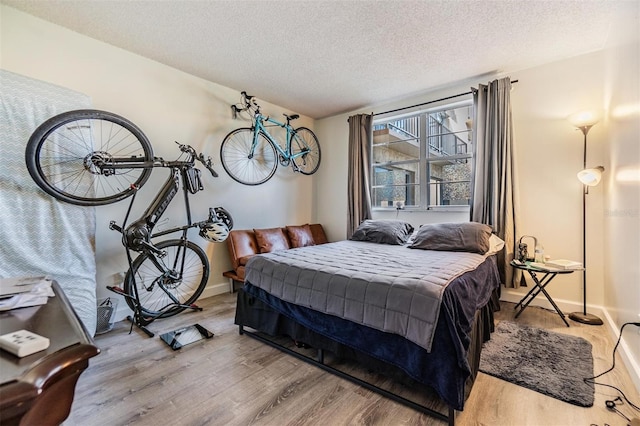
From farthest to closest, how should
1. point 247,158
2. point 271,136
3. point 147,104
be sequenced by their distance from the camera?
point 271,136 < point 247,158 < point 147,104

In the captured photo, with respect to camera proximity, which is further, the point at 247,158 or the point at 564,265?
the point at 247,158

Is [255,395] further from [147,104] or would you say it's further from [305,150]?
[305,150]

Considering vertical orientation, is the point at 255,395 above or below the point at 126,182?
below

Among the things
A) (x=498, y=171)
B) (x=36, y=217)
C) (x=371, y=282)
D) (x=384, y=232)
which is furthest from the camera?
(x=384, y=232)

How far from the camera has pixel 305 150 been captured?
14.8 ft

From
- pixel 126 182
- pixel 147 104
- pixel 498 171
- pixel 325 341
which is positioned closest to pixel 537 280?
pixel 498 171

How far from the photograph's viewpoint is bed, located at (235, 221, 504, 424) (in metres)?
1.45

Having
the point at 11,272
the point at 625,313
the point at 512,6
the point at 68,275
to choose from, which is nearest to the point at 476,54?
the point at 512,6

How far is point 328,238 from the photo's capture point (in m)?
4.84

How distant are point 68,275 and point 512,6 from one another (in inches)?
161

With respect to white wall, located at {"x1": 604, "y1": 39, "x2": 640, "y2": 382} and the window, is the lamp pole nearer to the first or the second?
white wall, located at {"x1": 604, "y1": 39, "x2": 640, "y2": 382}

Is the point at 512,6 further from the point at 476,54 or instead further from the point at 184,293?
the point at 184,293

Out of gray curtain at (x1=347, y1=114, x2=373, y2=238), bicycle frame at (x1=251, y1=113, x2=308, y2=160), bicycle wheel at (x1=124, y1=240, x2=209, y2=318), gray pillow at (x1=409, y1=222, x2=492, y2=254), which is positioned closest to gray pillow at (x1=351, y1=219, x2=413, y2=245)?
gray pillow at (x1=409, y1=222, x2=492, y2=254)

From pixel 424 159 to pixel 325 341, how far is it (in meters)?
2.92
